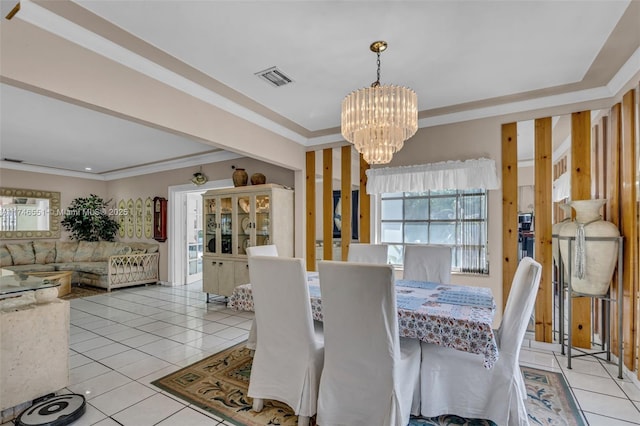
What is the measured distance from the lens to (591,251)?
2.75 meters

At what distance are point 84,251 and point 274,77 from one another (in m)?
6.51

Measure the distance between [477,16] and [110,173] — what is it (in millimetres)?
8054

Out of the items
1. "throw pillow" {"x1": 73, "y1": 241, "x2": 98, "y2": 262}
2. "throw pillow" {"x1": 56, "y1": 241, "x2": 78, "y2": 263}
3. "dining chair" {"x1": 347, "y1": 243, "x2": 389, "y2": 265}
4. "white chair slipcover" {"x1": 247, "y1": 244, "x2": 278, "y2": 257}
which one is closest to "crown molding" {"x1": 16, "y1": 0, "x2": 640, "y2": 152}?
"white chair slipcover" {"x1": 247, "y1": 244, "x2": 278, "y2": 257}

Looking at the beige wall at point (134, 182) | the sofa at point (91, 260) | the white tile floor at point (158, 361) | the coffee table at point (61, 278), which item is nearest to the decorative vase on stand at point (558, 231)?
the white tile floor at point (158, 361)

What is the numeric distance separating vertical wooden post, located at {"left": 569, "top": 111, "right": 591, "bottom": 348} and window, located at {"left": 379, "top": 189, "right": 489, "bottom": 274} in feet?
2.74

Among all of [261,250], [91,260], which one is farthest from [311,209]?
[91,260]

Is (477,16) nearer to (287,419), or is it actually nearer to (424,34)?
(424,34)

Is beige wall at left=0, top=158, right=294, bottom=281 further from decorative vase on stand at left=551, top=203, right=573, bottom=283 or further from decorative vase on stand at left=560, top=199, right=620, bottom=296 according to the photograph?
decorative vase on stand at left=560, top=199, right=620, bottom=296

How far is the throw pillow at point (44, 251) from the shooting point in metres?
6.44

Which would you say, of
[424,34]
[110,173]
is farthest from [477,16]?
[110,173]

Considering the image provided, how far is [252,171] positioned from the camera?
17.4 ft

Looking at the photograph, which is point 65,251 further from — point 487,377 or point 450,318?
point 487,377

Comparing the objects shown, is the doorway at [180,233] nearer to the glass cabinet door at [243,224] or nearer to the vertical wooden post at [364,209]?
the glass cabinet door at [243,224]

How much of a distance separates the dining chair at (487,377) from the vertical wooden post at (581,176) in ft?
5.88
